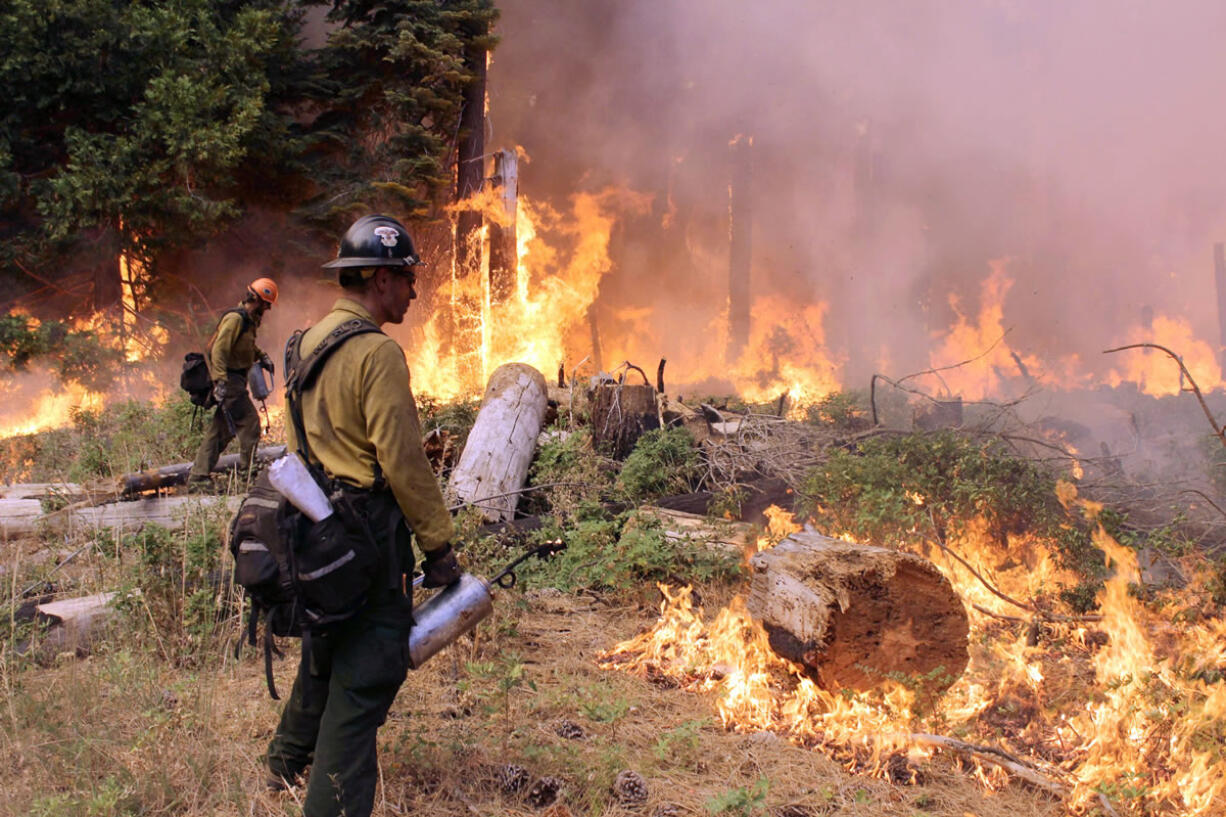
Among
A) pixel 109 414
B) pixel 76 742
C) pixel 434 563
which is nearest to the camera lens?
pixel 434 563

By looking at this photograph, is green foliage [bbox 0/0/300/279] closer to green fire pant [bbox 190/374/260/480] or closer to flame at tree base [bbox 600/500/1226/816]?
green fire pant [bbox 190/374/260/480]

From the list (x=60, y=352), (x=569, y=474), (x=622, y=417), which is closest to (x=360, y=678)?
(x=569, y=474)

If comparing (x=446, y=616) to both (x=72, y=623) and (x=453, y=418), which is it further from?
(x=453, y=418)

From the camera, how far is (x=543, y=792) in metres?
3.42

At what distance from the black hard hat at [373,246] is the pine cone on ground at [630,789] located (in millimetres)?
2351

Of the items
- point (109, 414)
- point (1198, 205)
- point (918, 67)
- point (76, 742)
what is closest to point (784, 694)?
point (76, 742)

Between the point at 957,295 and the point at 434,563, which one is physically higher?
the point at 957,295

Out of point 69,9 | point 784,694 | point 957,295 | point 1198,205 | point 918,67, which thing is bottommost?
point 784,694

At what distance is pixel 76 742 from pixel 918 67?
2228 centimetres

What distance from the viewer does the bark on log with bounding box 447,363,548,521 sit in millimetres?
7566

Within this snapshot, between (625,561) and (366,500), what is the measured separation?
348cm

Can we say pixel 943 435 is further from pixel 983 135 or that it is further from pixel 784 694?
pixel 983 135

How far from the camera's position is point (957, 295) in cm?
2139

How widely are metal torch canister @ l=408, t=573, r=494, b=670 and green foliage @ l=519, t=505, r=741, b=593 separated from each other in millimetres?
2922
